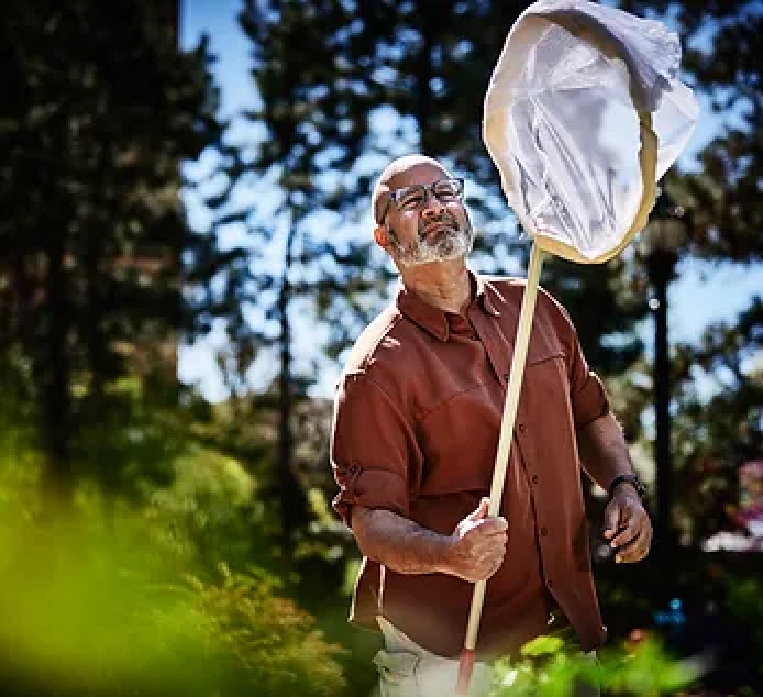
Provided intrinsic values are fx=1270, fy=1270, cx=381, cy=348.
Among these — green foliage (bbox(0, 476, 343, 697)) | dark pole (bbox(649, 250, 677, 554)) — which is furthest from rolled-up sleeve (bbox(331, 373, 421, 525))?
dark pole (bbox(649, 250, 677, 554))

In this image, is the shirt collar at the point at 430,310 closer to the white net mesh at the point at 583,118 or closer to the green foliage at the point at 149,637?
the white net mesh at the point at 583,118

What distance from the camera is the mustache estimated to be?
8.54 feet

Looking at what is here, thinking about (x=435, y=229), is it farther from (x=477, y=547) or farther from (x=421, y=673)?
(x=421, y=673)

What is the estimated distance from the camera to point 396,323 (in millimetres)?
2646

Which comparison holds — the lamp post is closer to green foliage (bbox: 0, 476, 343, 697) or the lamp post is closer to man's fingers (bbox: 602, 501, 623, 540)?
green foliage (bbox: 0, 476, 343, 697)

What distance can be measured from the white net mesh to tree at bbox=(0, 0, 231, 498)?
1292 cm

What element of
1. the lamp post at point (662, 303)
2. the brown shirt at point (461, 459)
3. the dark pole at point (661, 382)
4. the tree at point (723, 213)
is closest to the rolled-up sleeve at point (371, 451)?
the brown shirt at point (461, 459)

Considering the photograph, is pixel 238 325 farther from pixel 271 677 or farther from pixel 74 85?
pixel 271 677

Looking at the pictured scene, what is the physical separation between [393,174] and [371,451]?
1.99 ft

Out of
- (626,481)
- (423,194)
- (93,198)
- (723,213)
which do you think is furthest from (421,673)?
(93,198)

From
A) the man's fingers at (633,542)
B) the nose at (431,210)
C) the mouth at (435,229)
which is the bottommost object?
the man's fingers at (633,542)

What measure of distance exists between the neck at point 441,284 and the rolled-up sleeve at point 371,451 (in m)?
0.25

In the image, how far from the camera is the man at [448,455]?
2533mm

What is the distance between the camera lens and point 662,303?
9977mm
